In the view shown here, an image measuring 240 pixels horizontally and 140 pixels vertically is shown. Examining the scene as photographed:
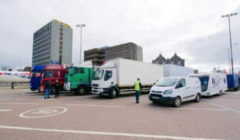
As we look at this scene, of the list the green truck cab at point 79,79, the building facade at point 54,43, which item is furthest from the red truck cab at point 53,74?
the building facade at point 54,43

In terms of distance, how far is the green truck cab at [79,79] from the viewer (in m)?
12.8

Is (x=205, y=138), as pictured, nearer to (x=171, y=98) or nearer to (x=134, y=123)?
(x=134, y=123)

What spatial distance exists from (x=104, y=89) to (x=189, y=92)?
6.38m

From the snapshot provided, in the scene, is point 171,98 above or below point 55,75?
below

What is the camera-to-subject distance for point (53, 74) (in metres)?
14.1

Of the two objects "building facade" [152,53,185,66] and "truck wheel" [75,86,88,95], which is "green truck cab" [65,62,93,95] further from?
"building facade" [152,53,185,66]

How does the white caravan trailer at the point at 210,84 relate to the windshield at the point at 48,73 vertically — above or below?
below

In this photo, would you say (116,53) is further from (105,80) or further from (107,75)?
(105,80)

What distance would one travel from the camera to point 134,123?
4.86m

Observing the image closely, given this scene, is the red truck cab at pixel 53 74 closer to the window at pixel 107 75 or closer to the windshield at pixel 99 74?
the windshield at pixel 99 74

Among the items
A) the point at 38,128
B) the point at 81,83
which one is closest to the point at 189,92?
the point at 38,128

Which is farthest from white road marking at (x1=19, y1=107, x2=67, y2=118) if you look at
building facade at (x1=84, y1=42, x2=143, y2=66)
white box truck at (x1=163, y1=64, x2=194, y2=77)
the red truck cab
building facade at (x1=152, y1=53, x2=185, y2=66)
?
building facade at (x1=152, y1=53, x2=185, y2=66)

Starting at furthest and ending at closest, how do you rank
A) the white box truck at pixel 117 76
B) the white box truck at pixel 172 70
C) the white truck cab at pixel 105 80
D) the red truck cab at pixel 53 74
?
the white box truck at pixel 172 70 → the red truck cab at pixel 53 74 → the white box truck at pixel 117 76 → the white truck cab at pixel 105 80

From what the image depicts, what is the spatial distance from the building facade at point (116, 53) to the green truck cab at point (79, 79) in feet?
215
